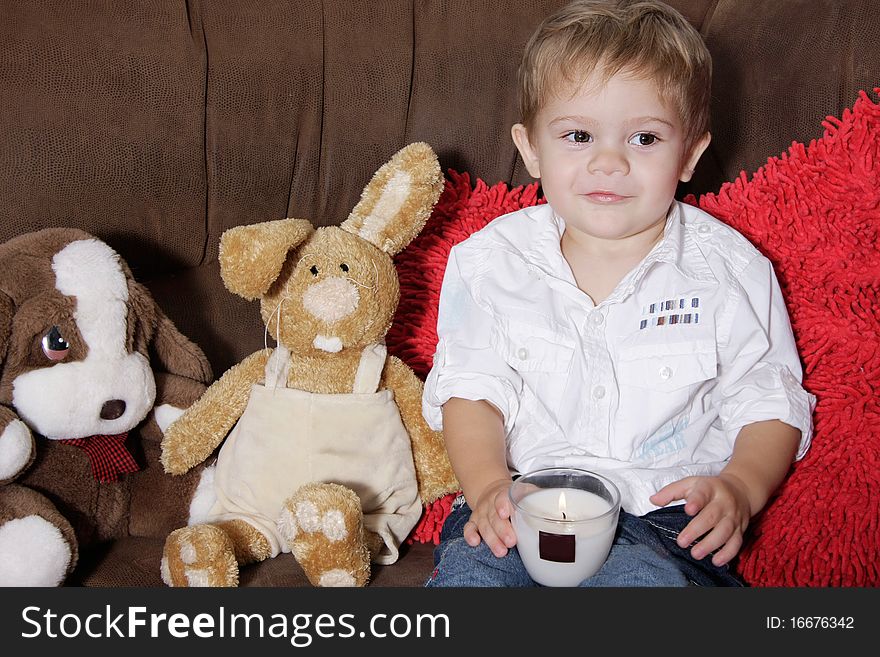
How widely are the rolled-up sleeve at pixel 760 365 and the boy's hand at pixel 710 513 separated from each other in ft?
0.40

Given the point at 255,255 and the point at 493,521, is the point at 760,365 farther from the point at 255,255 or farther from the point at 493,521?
the point at 255,255

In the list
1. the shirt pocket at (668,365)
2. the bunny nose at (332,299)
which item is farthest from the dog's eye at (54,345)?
the shirt pocket at (668,365)

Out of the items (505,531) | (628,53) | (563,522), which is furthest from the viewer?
(628,53)

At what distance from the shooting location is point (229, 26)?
4.11 ft

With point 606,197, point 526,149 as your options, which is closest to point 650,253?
point 606,197

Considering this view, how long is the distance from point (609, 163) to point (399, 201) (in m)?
0.26

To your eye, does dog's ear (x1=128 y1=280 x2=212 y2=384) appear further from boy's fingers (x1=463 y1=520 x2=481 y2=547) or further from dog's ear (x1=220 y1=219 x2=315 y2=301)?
boy's fingers (x1=463 y1=520 x2=481 y2=547)

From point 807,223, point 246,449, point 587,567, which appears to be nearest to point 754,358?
point 807,223

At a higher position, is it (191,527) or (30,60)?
(30,60)

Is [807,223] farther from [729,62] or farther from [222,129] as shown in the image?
[222,129]

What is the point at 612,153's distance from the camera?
1.08 meters

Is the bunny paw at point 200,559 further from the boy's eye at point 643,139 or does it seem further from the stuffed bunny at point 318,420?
the boy's eye at point 643,139

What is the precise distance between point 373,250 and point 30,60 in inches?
18.5

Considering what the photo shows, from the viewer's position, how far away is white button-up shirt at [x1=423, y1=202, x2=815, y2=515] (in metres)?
1.12
